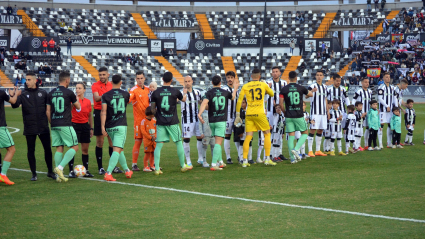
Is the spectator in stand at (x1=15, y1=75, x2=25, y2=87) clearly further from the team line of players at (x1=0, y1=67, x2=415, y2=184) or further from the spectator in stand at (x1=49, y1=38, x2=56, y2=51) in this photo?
the team line of players at (x1=0, y1=67, x2=415, y2=184)

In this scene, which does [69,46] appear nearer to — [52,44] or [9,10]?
[52,44]

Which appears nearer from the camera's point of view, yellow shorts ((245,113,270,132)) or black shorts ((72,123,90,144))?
black shorts ((72,123,90,144))

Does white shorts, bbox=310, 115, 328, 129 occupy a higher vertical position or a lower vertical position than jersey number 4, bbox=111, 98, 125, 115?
lower

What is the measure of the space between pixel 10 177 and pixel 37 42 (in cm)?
3604

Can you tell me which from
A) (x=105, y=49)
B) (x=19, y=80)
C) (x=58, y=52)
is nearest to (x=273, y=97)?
(x=19, y=80)

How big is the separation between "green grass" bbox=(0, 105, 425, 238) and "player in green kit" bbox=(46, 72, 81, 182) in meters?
0.52

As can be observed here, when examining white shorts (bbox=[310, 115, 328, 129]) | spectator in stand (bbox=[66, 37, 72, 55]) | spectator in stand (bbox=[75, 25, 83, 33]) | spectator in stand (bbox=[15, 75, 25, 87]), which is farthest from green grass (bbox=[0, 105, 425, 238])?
spectator in stand (bbox=[75, 25, 83, 33])

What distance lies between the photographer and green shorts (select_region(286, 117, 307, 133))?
11422mm

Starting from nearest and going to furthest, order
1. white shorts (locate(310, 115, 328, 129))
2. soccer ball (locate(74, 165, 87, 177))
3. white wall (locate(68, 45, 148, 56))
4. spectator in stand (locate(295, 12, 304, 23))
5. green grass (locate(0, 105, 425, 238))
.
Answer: green grass (locate(0, 105, 425, 238)) → soccer ball (locate(74, 165, 87, 177)) → white shorts (locate(310, 115, 328, 129)) → white wall (locate(68, 45, 148, 56)) → spectator in stand (locate(295, 12, 304, 23))

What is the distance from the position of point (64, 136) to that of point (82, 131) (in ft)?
2.81

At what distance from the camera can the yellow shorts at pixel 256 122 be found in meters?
10.8

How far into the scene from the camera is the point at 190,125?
11.1 metres

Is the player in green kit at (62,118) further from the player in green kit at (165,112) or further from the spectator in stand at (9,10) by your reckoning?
the spectator in stand at (9,10)

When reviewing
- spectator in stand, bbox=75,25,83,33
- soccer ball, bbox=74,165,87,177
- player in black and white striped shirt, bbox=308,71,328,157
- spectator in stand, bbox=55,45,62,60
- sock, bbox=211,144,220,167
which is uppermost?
spectator in stand, bbox=75,25,83,33
